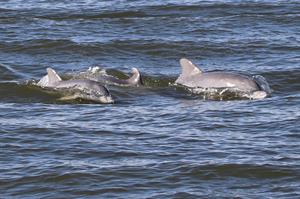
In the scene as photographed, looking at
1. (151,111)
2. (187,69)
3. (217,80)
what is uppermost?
(187,69)

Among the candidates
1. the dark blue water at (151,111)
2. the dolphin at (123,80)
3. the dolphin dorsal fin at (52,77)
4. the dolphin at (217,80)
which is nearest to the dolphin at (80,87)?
the dolphin dorsal fin at (52,77)

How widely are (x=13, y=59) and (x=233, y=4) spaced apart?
9.86 metres

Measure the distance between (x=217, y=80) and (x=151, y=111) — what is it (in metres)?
2.21

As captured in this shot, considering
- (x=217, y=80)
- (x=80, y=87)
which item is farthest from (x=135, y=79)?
(x=217, y=80)

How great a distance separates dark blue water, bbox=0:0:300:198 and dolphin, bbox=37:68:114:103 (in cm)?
35

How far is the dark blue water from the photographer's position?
662 inches

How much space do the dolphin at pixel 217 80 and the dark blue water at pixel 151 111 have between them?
0.38 m

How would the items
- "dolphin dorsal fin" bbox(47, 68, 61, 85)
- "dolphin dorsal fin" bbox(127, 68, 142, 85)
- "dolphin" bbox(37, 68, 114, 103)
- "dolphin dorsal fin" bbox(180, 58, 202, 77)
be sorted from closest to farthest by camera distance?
1. "dolphin" bbox(37, 68, 114, 103)
2. "dolphin dorsal fin" bbox(47, 68, 61, 85)
3. "dolphin dorsal fin" bbox(127, 68, 142, 85)
4. "dolphin dorsal fin" bbox(180, 58, 202, 77)

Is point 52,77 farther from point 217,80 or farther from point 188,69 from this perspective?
point 217,80

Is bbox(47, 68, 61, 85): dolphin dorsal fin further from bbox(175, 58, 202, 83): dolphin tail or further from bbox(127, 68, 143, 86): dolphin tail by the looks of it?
bbox(175, 58, 202, 83): dolphin tail

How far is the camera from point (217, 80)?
899 inches

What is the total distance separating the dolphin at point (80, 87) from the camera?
21922 mm

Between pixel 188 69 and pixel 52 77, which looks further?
pixel 188 69

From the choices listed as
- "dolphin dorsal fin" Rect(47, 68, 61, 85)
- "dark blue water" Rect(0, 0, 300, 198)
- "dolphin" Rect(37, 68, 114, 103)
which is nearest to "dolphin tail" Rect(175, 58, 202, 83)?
"dark blue water" Rect(0, 0, 300, 198)
